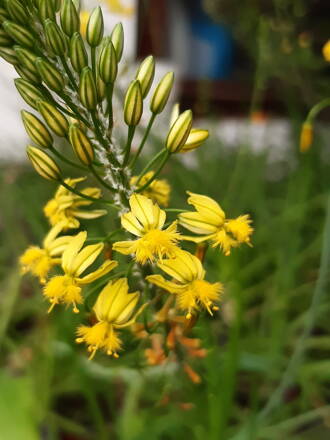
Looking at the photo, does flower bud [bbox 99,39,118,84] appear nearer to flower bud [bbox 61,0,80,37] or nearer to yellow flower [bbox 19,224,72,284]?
flower bud [bbox 61,0,80,37]

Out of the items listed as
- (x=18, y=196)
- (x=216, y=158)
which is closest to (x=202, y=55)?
(x=216, y=158)

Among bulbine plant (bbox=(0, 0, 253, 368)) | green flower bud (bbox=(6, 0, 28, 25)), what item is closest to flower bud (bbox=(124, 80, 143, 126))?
bulbine plant (bbox=(0, 0, 253, 368))

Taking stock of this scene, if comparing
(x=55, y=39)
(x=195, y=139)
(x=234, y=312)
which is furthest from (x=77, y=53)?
(x=234, y=312)

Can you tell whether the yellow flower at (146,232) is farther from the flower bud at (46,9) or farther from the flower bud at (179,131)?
the flower bud at (46,9)

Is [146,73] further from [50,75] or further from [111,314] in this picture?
[111,314]

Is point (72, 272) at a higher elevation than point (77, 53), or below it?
below

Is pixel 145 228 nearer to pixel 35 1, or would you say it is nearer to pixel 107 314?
pixel 107 314

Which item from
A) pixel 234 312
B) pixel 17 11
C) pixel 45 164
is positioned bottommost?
pixel 234 312
